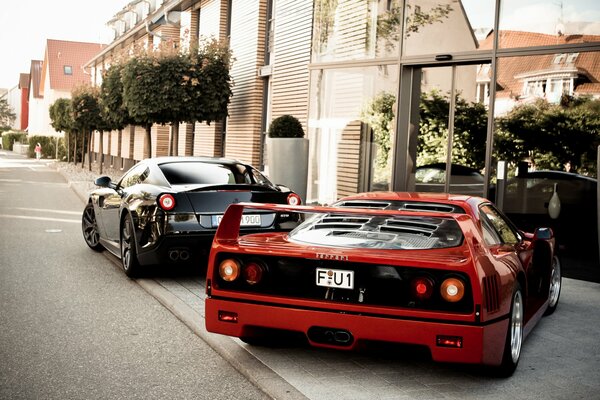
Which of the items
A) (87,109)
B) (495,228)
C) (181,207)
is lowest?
(181,207)

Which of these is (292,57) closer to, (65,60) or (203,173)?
(203,173)

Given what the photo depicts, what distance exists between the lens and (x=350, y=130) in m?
14.3

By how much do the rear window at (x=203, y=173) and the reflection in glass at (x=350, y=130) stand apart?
15.6 feet

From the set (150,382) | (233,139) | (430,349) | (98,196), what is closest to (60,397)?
(150,382)

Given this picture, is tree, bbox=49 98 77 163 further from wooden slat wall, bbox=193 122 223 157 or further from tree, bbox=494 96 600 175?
tree, bbox=494 96 600 175

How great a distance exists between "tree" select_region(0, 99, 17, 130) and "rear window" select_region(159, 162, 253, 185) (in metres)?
124

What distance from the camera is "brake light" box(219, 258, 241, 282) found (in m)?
4.96

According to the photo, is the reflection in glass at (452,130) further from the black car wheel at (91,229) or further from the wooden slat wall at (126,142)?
the wooden slat wall at (126,142)

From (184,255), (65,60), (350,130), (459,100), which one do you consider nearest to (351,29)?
(350,130)

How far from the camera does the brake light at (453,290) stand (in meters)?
4.37

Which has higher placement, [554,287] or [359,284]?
[359,284]

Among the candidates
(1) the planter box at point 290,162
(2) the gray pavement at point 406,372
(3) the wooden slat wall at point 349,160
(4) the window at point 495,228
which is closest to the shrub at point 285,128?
(1) the planter box at point 290,162

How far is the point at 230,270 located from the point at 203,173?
3908mm

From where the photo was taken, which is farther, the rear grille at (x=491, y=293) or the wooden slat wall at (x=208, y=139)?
the wooden slat wall at (x=208, y=139)
